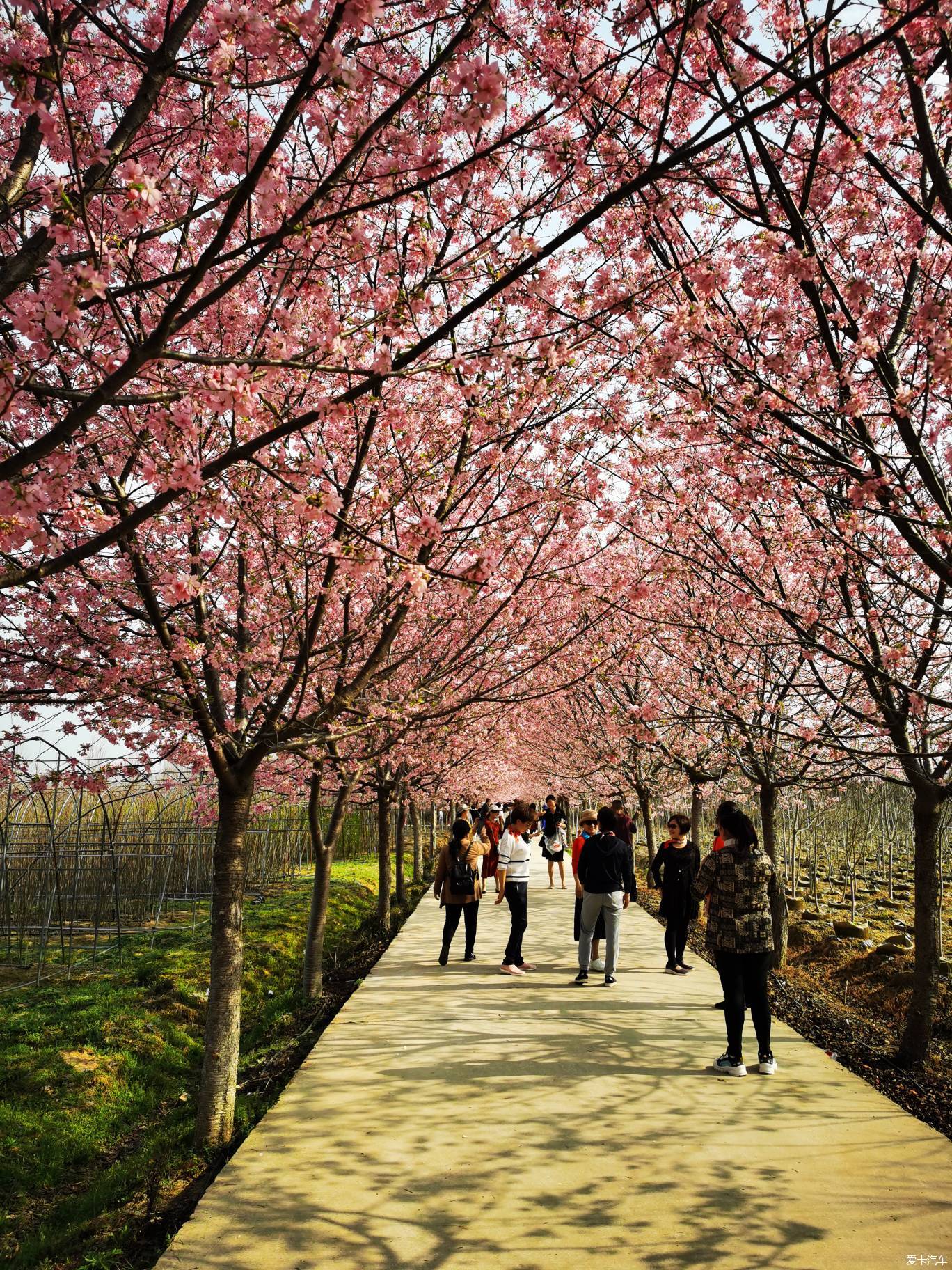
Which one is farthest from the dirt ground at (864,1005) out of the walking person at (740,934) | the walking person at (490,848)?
the walking person at (490,848)

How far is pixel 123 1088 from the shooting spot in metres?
7.22

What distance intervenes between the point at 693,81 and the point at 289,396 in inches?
116

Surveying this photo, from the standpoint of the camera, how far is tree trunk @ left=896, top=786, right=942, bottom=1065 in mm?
6590

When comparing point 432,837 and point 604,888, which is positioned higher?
point 604,888

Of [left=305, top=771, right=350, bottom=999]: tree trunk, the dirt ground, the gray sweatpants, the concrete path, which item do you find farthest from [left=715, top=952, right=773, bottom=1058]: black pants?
[left=305, top=771, right=350, bottom=999]: tree trunk

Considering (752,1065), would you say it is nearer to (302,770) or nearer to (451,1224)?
(451,1224)

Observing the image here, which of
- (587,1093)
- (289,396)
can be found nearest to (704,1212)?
(587,1093)

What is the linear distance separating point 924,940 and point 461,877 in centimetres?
500

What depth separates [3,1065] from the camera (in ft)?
23.2

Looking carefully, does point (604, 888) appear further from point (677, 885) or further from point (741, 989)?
point (741, 989)

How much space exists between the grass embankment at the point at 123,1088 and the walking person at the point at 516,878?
79.1 inches

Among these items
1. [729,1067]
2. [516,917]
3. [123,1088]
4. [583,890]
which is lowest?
[123,1088]

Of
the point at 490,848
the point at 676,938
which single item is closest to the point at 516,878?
the point at 676,938

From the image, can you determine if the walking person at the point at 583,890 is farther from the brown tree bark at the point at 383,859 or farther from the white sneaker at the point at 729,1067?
the brown tree bark at the point at 383,859
